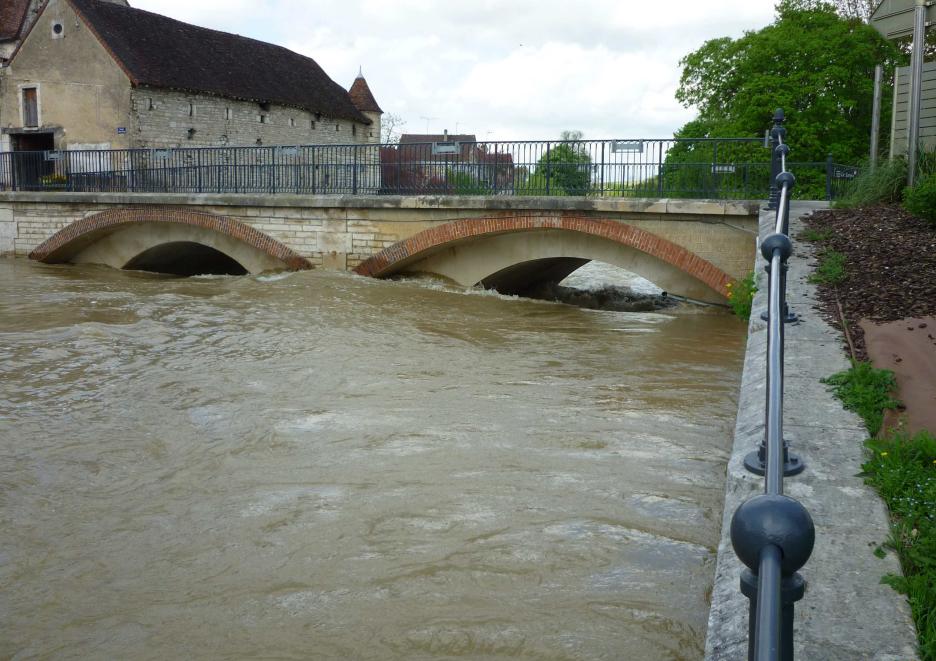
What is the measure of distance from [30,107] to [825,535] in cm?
3510

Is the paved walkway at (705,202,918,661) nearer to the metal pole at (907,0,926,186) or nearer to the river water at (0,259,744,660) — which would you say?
the river water at (0,259,744,660)

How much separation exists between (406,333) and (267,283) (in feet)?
19.4

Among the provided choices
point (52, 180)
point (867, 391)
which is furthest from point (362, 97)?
point (867, 391)

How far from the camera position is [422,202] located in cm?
1609

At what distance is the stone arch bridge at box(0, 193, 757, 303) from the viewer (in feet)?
44.8

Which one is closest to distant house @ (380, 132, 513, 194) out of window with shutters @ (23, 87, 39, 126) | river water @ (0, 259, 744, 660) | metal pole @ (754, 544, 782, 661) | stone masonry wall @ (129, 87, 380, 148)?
river water @ (0, 259, 744, 660)

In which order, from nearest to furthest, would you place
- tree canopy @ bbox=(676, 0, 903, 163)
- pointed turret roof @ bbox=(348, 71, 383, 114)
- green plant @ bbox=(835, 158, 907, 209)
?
green plant @ bbox=(835, 158, 907, 209), tree canopy @ bbox=(676, 0, 903, 163), pointed turret roof @ bbox=(348, 71, 383, 114)

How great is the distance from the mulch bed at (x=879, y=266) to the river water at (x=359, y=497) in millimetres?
1415

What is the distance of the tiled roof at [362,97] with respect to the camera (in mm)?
42688

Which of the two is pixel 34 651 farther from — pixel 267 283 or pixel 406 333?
pixel 267 283

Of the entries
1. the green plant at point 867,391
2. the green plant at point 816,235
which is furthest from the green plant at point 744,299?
the green plant at point 867,391

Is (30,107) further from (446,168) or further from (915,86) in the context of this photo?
(915,86)

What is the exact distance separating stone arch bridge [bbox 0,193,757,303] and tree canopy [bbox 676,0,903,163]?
1219 cm

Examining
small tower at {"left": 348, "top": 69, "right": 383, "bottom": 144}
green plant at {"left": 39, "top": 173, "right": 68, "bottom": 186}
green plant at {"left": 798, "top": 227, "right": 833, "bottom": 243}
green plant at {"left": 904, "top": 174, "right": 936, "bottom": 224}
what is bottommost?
green plant at {"left": 798, "top": 227, "right": 833, "bottom": 243}
